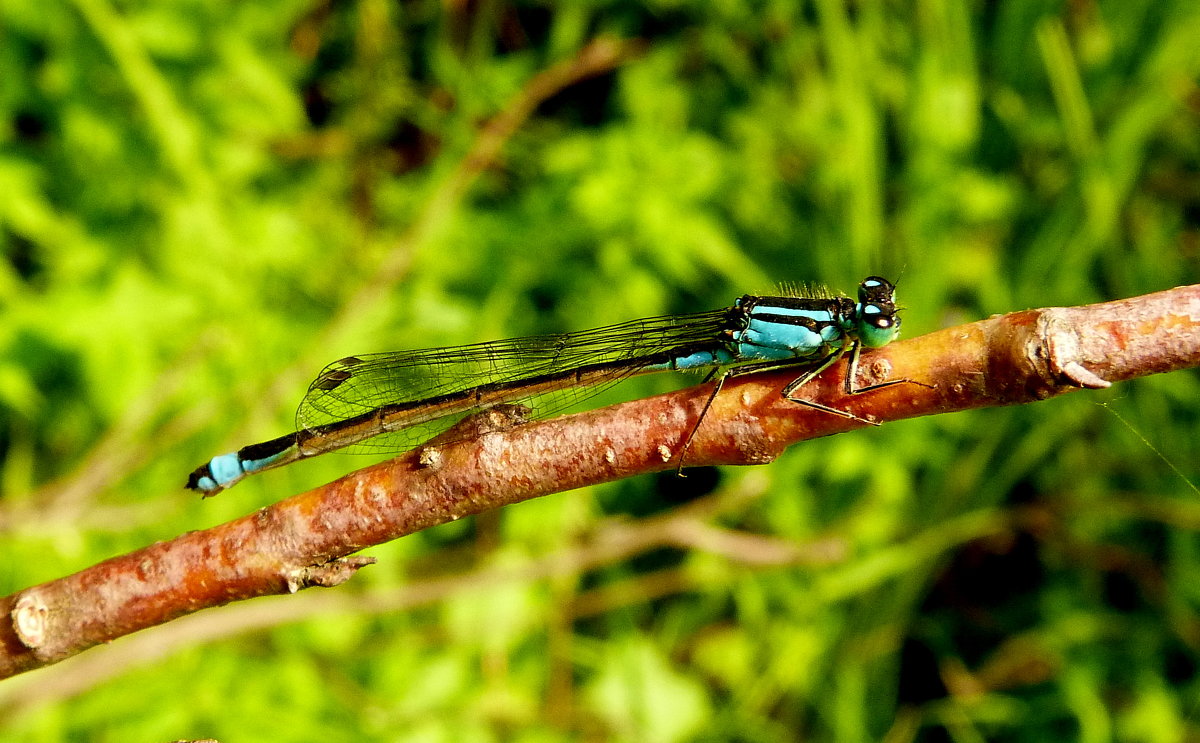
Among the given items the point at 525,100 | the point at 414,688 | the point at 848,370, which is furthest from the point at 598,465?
the point at 525,100

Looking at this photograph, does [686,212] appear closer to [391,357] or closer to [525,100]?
[525,100]

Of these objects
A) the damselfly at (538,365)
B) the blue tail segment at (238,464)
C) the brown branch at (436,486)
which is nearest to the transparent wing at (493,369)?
the damselfly at (538,365)

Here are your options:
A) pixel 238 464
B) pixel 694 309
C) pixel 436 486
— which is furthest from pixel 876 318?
pixel 694 309

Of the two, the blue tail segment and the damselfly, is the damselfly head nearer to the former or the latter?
the damselfly

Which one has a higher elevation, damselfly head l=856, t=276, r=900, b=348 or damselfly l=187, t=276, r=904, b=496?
damselfly l=187, t=276, r=904, b=496

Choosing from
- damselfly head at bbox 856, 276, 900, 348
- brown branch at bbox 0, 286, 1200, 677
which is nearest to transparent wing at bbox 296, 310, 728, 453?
damselfly head at bbox 856, 276, 900, 348
